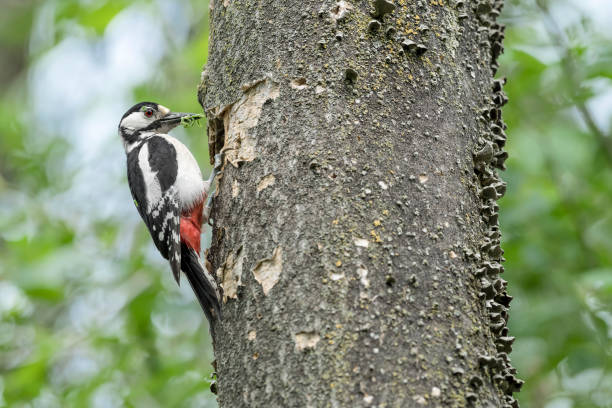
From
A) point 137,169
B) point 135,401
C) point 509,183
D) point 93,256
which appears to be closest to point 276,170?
point 509,183

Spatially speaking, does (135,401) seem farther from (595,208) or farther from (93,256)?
(595,208)

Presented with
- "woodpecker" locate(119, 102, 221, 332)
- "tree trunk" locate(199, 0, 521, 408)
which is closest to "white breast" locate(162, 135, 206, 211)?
"woodpecker" locate(119, 102, 221, 332)

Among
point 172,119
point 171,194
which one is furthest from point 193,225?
point 172,119

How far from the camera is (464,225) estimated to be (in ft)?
6.58

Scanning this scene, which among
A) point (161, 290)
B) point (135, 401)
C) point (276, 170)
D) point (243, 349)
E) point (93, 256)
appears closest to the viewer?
point (243, 349)

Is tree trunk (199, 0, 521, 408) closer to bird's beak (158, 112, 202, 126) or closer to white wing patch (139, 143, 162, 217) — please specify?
white wing patch (139, 143, 162, 217)

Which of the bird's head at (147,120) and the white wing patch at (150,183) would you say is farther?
the bird's head at (147,120)

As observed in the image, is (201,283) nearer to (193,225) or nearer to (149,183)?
(193,225)

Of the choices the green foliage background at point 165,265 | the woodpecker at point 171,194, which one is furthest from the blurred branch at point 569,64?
the woodpecker at point 171,194

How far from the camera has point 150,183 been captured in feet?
13.0

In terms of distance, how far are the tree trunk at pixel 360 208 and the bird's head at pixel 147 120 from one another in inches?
83.7

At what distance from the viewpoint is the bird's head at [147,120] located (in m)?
4.55

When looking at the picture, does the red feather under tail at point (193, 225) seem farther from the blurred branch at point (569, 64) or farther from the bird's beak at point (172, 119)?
the blurred branch at point (569, 64)

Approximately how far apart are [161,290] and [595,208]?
3.13 m
